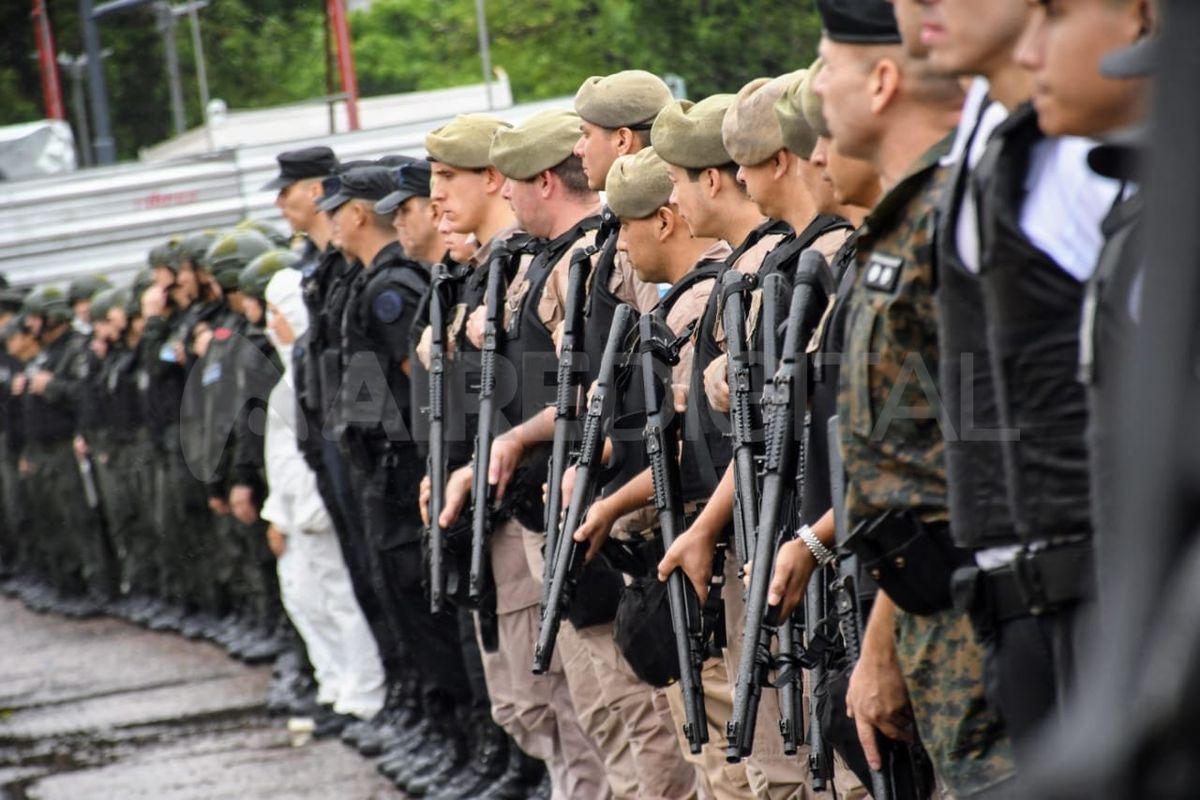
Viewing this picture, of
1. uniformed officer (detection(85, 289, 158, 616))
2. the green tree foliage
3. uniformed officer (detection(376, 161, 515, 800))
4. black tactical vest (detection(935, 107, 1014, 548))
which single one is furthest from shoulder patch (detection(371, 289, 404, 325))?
the green tree foliage

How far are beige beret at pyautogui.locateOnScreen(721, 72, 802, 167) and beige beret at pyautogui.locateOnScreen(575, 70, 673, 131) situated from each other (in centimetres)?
121

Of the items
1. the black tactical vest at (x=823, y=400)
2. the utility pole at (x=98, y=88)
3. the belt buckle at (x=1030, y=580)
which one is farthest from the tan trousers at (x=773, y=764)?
the utility pole at (x=98, y=88)

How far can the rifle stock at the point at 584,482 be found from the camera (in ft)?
17.3

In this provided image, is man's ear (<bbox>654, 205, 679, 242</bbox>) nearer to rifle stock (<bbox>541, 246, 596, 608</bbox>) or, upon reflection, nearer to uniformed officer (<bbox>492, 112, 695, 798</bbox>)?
uniformed officer (<bbox>492, 112, 695, 798</bbox>)

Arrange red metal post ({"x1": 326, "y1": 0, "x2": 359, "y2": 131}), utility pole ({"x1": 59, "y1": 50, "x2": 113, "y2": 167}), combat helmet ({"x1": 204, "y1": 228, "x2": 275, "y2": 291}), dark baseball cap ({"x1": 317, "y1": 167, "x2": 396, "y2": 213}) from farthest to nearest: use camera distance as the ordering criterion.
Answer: utility pole ({"x1": 59, "y1": 50, "x2": 113, "y2": 167}) < red metal post ({"x1": 326, "y1": 0, "x2": 359, "y2": 131}) < combat helmet ({"x1": 204, "y1": 228, "x2": 275, "y2": 291}) < dark baseball cap ({"x1": 317, "y1": 167, "x2": 396, "y2": 213})

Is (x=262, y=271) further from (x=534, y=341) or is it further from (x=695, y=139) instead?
(x=695, y=139)

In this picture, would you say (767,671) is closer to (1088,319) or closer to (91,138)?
(1088,319)

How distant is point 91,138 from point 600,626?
3122 centimetres

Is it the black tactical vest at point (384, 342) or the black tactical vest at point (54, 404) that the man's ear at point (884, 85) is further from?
the black tactical vest at point (54, 404)

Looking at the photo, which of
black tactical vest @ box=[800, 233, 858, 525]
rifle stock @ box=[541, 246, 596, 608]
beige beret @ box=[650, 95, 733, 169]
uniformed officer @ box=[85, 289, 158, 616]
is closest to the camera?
black tactical vest @ box=[800, 233, 858, 525]

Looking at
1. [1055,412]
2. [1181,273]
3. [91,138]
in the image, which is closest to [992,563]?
[1055,412]

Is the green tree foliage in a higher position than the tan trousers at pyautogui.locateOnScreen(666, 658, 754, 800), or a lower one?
lower

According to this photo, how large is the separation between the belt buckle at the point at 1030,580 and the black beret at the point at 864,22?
97 centimetres

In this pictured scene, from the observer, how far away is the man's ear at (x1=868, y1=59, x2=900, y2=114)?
327 centimetres
